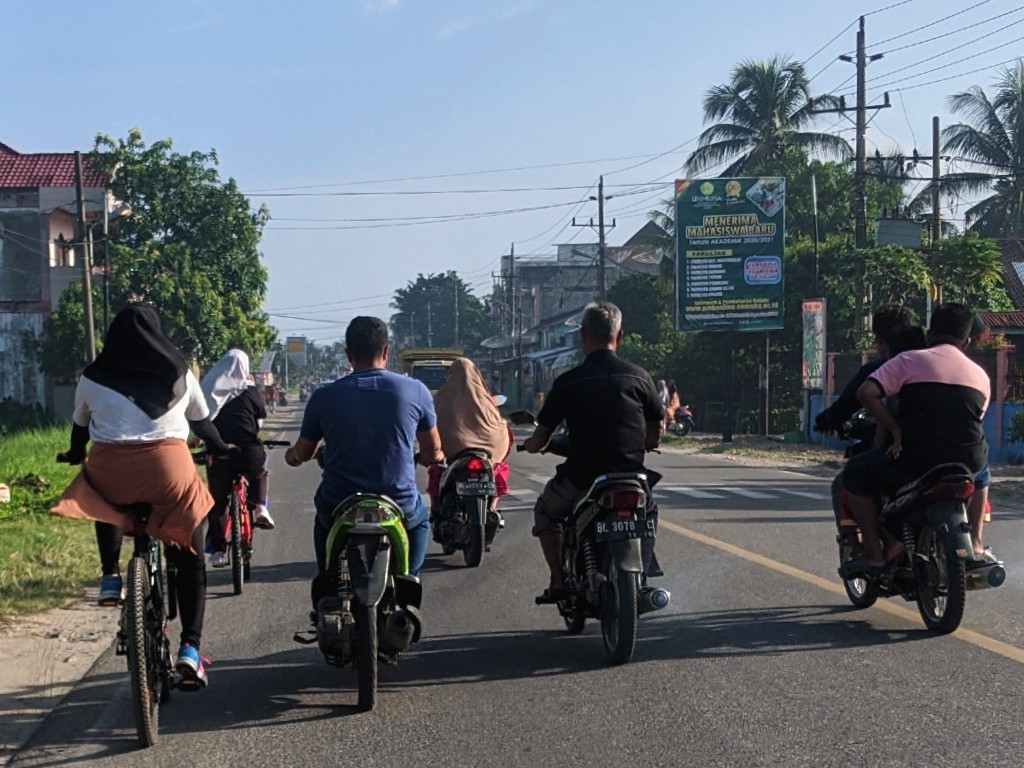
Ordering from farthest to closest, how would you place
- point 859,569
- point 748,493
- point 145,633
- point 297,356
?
point 297,356 → point 748,493 → point 859,569 → point 145,633

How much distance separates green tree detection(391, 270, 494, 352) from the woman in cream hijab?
118 metres

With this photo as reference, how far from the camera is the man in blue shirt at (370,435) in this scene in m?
5.99

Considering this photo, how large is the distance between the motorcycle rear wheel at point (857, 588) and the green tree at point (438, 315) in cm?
12102

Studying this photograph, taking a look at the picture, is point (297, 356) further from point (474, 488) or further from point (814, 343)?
point (474, 488)

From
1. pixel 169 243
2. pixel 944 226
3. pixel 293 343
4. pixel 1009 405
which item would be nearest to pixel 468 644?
pixel 1009 405

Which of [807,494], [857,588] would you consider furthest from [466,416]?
[807,494]

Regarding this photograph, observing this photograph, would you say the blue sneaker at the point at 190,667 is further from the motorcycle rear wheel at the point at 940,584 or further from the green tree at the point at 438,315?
the green tree at the point at 438,315

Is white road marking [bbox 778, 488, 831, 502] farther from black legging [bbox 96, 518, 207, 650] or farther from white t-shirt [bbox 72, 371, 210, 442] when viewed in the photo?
white t-shirt [bbox 72, 371, 210, 442]

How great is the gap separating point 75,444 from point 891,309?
186 inches

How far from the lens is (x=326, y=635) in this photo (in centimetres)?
564

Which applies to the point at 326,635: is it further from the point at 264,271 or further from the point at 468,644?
the point at 264,271

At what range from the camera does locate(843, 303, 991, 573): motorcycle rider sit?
23.0 feet

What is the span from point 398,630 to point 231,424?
4.12 meters

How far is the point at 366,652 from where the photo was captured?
18.3 ft
